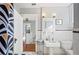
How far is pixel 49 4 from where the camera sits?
43.5 inches

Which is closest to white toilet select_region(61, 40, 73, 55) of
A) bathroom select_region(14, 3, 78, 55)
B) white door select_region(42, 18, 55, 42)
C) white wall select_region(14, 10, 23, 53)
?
bathroom select_region(14, 3, 78, 55)

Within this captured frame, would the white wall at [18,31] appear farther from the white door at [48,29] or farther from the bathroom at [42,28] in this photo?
the white door at [48,29]

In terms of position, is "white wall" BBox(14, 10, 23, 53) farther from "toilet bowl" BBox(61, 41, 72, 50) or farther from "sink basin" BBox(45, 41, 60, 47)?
"toilet bowl" BBox(61, 41, 72, 50)

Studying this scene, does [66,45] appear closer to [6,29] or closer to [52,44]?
[52,44]

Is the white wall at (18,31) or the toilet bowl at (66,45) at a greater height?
the white wall at (18,31)

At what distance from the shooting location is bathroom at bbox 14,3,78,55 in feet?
3.65

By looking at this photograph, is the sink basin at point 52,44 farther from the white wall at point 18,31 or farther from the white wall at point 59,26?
the white wall at point 18,31

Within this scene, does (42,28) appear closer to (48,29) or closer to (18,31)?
(48,29)

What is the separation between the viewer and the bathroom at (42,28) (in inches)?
43.8

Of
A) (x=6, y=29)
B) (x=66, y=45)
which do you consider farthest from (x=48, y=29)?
(x=6, y=29)

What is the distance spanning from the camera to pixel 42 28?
45.1 inches

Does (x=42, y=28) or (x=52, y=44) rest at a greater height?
(x=42, y=28)

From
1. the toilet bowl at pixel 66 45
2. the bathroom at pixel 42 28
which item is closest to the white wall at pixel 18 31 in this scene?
the bathroom at pixel 42 28
